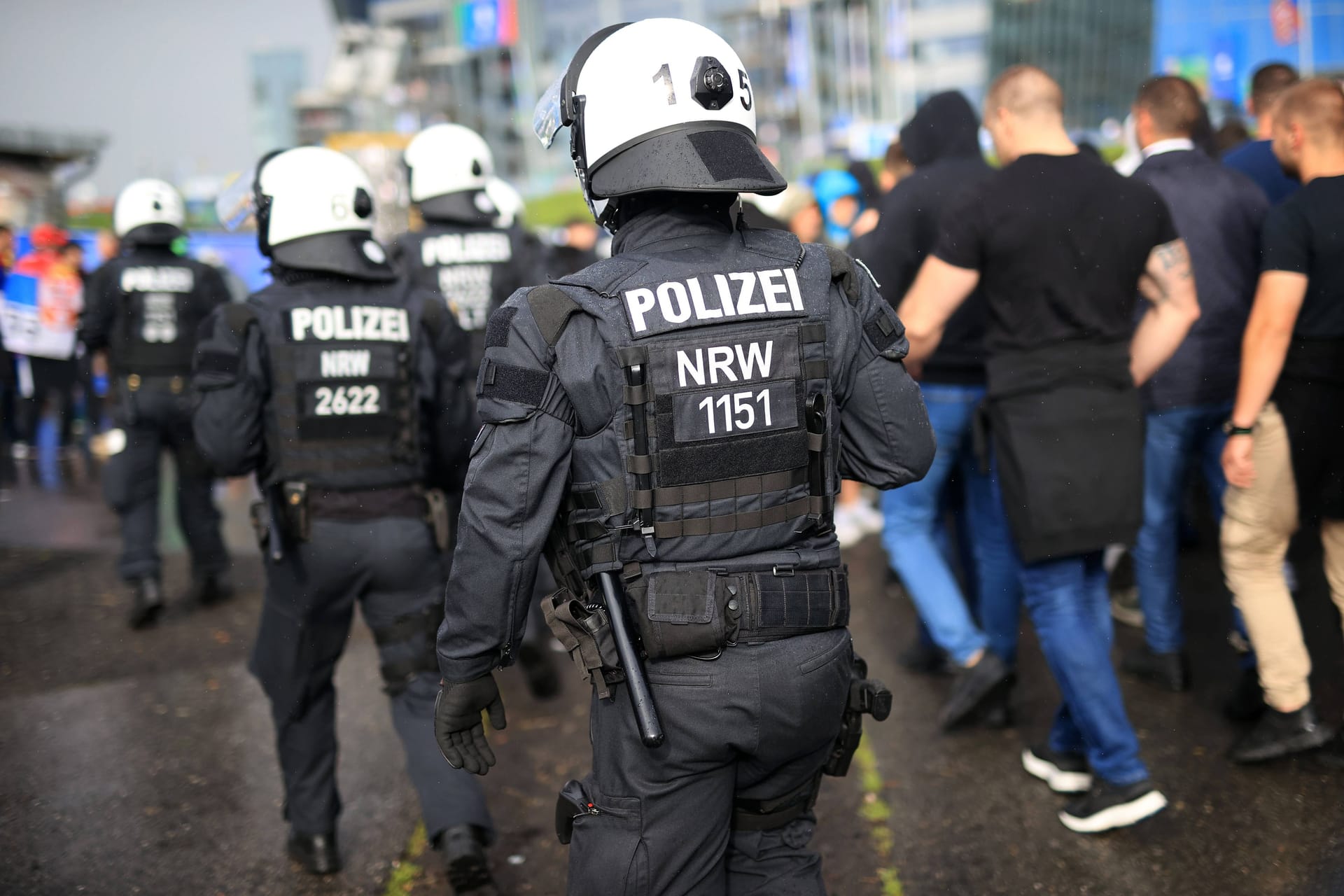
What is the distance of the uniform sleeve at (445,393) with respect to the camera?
3.61 meters

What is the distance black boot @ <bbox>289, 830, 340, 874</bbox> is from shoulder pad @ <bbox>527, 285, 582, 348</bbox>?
223cm

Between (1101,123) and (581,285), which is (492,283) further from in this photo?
(1101,123)

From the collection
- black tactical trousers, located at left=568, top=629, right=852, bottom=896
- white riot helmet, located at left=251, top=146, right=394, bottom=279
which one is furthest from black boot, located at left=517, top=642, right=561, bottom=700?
black tactical trousers, located at left=568, top=629, right=852, bottom=896

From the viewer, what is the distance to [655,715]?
6.84 ft

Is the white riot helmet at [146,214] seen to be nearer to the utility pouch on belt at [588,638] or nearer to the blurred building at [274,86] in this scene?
the utility pouch on belt at [588,638]

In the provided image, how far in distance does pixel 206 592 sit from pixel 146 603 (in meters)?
0.46

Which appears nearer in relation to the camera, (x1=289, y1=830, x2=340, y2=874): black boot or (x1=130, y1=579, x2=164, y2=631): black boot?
(x1=289, y1=830, x2=340, y2=874): black boot

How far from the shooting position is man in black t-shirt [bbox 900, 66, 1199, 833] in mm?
3443

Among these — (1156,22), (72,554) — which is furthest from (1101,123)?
(72,554)

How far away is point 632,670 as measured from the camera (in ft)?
6.95

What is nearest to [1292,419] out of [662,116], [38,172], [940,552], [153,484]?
[940,552]

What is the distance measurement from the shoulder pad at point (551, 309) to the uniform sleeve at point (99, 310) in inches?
206

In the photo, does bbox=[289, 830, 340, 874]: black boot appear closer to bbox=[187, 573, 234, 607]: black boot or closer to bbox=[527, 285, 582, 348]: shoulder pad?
bbox=[527, 285, 582, 348]: shoulder pad

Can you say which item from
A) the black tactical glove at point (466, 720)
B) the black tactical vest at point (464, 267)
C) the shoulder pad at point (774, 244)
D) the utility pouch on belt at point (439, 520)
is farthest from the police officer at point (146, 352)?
the shoulder pad at point (774, 244)
